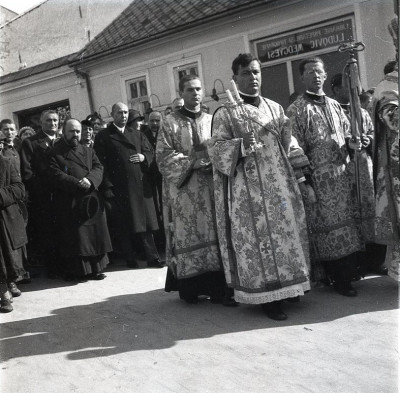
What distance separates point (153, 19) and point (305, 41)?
→ 15.7ft

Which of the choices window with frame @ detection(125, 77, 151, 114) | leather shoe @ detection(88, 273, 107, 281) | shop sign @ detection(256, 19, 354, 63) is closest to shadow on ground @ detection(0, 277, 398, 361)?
leather shoe @ detection(88, 273, 107, 281)

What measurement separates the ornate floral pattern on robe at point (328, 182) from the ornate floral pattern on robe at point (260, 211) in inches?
16.1

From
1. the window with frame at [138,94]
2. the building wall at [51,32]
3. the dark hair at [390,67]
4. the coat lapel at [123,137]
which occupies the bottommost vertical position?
the coat lapel at [123,137]

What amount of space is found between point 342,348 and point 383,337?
0.31m

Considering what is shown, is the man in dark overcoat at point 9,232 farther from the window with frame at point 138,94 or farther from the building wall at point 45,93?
the building wall at point 45,93

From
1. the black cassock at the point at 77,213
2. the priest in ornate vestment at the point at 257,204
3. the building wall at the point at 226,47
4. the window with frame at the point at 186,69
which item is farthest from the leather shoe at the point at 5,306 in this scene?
the window with frame at the point at 186,69

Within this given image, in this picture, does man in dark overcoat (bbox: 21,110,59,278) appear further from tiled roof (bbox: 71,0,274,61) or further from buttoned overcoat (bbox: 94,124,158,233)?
tiled roof (bbox: 71,0,274,61)

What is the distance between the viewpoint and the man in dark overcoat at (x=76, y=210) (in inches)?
229

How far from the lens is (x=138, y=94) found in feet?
43.4

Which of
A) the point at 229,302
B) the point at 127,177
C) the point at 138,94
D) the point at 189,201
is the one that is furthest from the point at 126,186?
the point at 138,94

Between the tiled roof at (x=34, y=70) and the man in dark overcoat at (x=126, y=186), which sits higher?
the tiled roof at (x=34, y=70)

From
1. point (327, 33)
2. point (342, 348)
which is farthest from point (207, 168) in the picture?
point (327, 33)

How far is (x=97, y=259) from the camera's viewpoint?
19.6ft

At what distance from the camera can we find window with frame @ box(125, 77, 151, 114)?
13084mm
